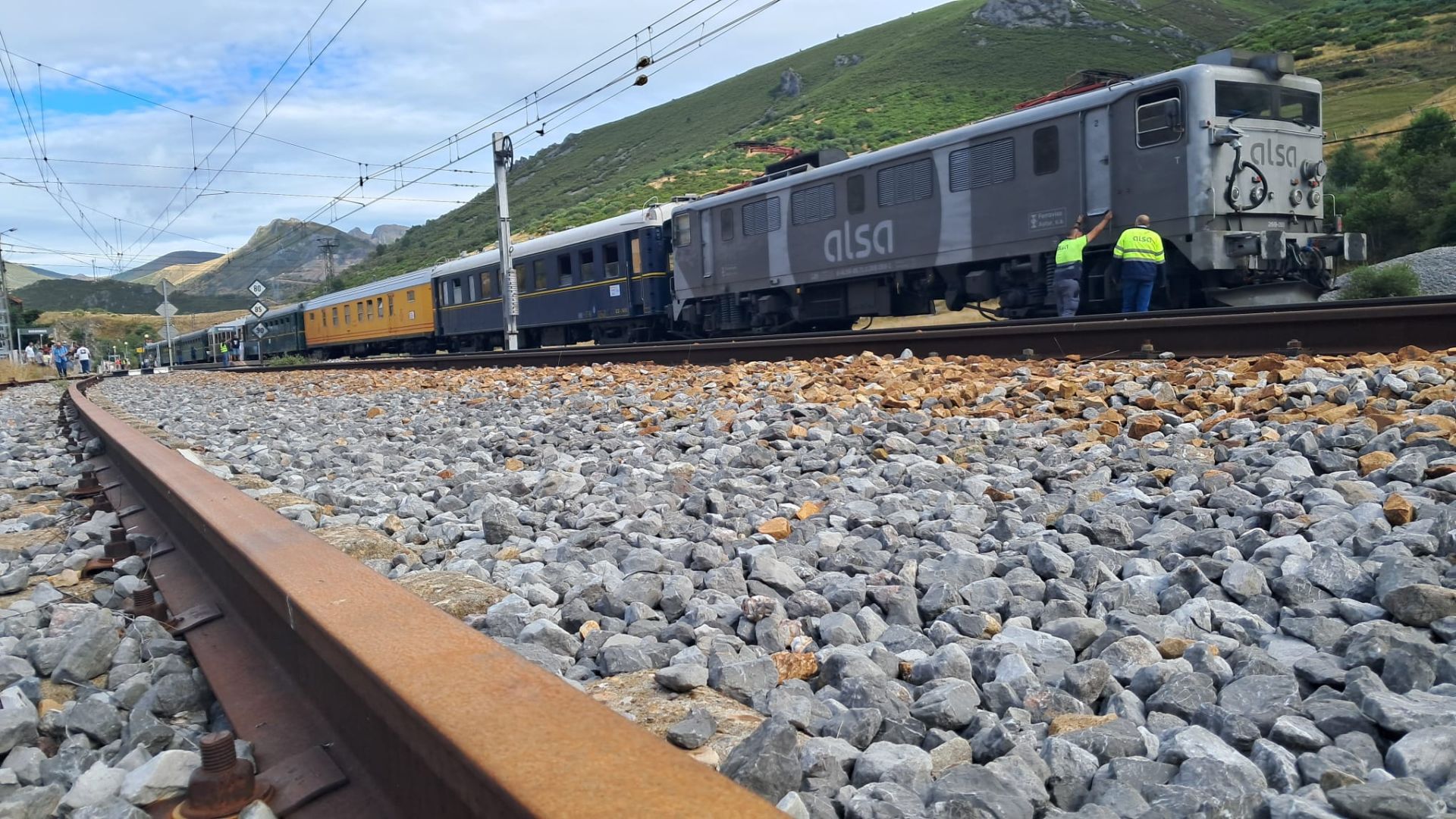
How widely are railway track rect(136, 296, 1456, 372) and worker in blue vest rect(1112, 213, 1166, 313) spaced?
1.45 meters

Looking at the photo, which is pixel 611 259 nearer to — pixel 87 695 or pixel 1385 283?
pixel 1385 283

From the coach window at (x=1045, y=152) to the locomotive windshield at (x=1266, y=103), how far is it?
187 centimetres

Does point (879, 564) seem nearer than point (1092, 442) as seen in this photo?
Yes

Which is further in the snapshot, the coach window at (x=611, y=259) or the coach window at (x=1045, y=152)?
the coach window at (x=611, y=259)

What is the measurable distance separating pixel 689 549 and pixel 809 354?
277 inches

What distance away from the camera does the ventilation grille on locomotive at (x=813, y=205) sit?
16.3 metres

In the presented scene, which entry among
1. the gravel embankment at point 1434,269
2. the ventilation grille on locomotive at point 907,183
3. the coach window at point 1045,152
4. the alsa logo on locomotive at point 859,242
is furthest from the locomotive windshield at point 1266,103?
the gravel embankment at point 1434,269

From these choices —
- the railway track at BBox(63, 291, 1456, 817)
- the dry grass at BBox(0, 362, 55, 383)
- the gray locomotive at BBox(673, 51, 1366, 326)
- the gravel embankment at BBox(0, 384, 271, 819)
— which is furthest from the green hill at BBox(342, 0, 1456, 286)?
the railway track at BBox(63, 291, 1456, 817)

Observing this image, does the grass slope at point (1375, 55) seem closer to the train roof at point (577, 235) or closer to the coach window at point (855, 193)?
the train roof at point (577, 235)

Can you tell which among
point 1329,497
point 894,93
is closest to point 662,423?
point 1329,497

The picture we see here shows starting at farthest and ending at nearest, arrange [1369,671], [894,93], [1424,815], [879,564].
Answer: [894,93] < [879,564] < [1369,671] < [1424,815]

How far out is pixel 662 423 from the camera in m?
6.45

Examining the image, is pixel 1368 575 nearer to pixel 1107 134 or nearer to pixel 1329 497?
pixel 1329 497

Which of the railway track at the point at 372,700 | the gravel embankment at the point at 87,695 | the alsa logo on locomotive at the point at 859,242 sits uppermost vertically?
the alsa logo on locomotive at the point at 859,242
